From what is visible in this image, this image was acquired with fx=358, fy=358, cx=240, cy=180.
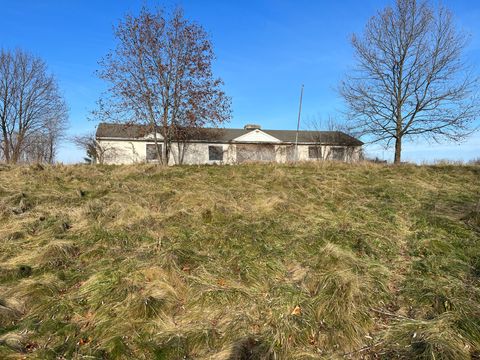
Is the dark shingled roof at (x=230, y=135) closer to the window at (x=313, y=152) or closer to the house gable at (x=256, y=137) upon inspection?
the window at (x=313, y=152)

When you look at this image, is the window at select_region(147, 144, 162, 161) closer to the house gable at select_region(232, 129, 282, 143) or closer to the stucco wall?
the stucco wall

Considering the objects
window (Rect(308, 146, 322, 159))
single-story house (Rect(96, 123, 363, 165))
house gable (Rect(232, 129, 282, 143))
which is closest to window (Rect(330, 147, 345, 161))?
single-story house (Rect(96, 123, 363, 165))

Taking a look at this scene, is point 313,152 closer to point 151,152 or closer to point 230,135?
point 230,135

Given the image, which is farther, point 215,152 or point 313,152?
point 313,152

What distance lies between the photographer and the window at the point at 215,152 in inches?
1161

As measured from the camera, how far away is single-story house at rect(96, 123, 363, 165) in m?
27.2

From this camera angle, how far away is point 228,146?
30.2 meters

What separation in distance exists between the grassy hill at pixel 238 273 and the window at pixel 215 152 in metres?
20.6

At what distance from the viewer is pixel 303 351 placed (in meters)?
3.38

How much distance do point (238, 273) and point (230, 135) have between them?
2713 cm

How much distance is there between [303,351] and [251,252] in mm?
2182

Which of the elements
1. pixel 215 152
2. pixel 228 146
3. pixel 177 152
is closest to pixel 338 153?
pixel 228 146

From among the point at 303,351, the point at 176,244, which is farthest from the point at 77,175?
the point at 303,351

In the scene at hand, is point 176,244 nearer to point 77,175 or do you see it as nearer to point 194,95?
point 77,175
